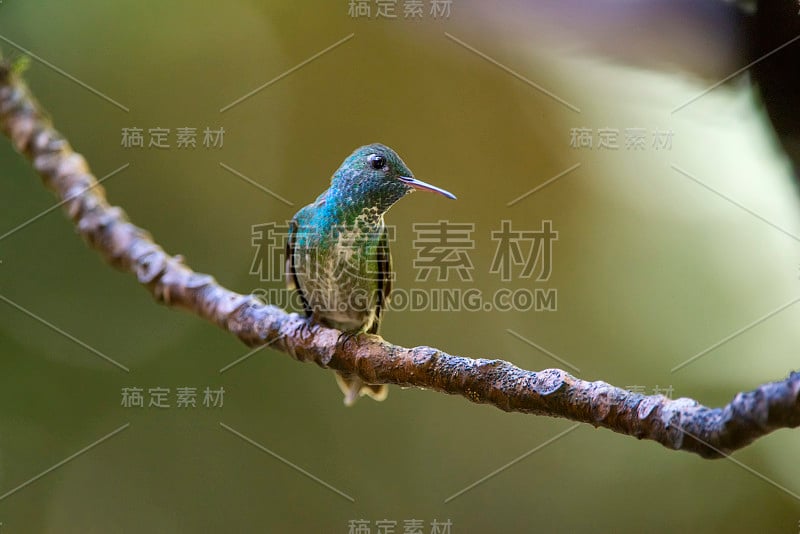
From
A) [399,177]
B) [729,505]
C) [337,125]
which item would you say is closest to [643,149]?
[399,177]

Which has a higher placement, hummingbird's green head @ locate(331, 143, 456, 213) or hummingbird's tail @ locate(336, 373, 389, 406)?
hummingbird's green head @ locate(331, 143, 456, 213)

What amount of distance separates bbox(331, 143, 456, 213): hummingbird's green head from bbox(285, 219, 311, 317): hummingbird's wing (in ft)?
0.76

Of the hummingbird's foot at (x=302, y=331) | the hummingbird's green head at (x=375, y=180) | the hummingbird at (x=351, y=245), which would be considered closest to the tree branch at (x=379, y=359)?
the hummingbird's foot at (x=302, y=331)

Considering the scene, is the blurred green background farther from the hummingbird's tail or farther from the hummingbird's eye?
the hummingbird's tail

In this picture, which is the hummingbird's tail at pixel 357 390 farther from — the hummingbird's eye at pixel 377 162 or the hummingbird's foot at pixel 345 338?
the hummingbird's eye at pixel 377 162

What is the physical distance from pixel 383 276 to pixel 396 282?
22 centimetres

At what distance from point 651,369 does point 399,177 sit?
107 cm

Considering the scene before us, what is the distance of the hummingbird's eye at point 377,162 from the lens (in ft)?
5.63

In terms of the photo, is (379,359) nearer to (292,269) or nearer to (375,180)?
(375,180)

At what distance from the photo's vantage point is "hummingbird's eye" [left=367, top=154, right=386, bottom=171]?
171 cm

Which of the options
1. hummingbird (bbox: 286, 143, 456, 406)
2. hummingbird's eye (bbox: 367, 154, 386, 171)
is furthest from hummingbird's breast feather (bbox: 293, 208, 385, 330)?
hummingbird's eye (bbox: 367, 154, 386, 171)

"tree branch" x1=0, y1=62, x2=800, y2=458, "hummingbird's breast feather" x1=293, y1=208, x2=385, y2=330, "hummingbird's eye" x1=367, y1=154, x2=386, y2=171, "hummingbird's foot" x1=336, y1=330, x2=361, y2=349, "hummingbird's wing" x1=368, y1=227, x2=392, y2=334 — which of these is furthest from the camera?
"hummingbird's wing" x1=368, y1=227, x2=392, y2=334

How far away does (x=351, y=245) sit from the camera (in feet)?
6.00

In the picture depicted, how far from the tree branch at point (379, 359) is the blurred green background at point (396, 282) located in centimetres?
43
